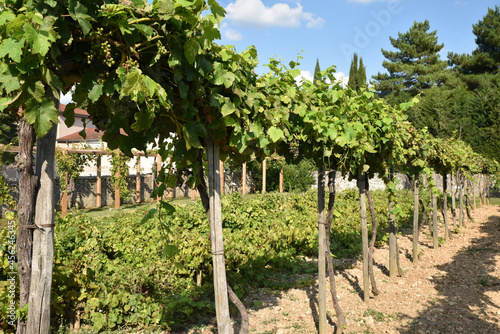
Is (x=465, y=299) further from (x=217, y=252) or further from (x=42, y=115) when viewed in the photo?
(x=42, y=115)

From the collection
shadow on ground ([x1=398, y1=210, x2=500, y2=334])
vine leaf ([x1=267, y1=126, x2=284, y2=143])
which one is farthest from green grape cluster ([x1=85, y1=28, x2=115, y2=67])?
shadow on ground ([x1=398, y1=210, x2=500, y2=334])

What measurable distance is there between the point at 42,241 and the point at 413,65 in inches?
1472

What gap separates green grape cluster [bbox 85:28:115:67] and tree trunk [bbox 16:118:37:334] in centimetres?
50

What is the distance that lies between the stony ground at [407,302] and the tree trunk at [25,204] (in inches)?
94.1

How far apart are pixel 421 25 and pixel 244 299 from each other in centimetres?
3755

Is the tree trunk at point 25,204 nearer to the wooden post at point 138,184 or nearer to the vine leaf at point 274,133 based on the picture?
the vine leaf at point 274,133

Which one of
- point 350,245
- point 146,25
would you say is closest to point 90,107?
point 146,25

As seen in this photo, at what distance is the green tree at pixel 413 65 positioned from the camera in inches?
1304

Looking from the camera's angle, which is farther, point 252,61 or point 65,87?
point 252,61

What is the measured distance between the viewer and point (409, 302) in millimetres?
4738

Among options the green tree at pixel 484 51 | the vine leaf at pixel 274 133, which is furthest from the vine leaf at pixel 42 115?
the green tree at pixel 484 51

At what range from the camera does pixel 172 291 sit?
4.14 metres

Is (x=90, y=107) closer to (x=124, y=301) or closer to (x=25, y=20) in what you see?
(x=25, y=20)

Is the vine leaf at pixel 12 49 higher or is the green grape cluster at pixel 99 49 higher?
the green grape cluster at pixel 99 49
